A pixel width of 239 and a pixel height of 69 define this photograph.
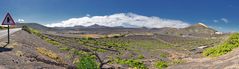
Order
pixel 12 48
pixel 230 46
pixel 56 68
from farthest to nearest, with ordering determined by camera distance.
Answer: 1. pixel 230 46
2. pixel 12 48
3. pixel 56 68

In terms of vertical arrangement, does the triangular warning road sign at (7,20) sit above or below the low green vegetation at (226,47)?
above

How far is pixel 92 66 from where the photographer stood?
85.3ft

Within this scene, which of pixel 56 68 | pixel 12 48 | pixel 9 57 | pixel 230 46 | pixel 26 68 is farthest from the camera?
pixel 230 46

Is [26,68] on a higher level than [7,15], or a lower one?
lower

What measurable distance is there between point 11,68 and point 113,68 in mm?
15232

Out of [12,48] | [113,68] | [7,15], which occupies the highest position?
[7,15]

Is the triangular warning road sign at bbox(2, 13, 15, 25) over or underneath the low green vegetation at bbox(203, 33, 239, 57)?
over

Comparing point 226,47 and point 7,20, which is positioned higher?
point 7,20

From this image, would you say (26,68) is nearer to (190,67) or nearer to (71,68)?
(71,68)

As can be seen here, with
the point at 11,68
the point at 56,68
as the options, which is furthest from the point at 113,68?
the point at 11,68

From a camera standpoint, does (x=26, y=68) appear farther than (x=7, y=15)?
No

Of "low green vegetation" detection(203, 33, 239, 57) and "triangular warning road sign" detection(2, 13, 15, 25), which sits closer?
"triangular warning road sign" detection(2, 13, 15, 25)

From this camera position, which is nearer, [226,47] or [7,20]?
[7,20]

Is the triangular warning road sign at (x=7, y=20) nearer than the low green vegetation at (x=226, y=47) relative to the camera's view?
Yes
